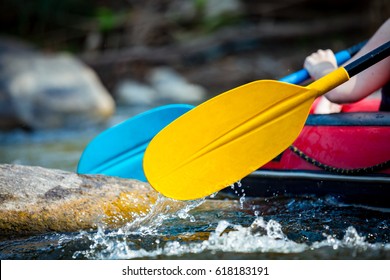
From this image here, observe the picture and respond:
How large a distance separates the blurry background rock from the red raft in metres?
4.01

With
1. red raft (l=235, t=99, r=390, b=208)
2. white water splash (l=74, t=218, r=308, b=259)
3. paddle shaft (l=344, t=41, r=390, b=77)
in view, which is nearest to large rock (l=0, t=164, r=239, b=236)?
white water splash (l=74, t=218, r=308, b=259)

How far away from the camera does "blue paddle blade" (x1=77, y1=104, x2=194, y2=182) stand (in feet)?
8.99

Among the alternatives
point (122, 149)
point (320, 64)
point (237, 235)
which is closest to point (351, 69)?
point (320, 64)

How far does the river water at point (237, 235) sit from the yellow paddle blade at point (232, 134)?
0.64ft

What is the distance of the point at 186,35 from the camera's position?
317 inches

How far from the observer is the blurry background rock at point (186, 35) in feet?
24.0

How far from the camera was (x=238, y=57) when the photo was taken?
759 cm

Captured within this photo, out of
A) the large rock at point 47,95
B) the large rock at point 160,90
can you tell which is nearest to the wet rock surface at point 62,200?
the large rock at point 47,95

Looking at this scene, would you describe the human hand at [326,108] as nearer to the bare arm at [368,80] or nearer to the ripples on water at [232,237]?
the bare arm at [368,80]

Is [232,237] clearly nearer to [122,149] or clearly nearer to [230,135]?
[230,135]

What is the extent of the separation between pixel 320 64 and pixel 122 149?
37.5 inches

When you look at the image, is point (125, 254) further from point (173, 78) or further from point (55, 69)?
point (173, 78)

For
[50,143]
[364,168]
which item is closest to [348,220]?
[364,168]

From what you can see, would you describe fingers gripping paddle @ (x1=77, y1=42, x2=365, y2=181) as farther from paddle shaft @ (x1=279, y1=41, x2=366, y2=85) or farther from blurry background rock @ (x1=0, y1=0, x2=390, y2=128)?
blurry background rock @ (x1=0, y1=0, x2=390, y2=128)
